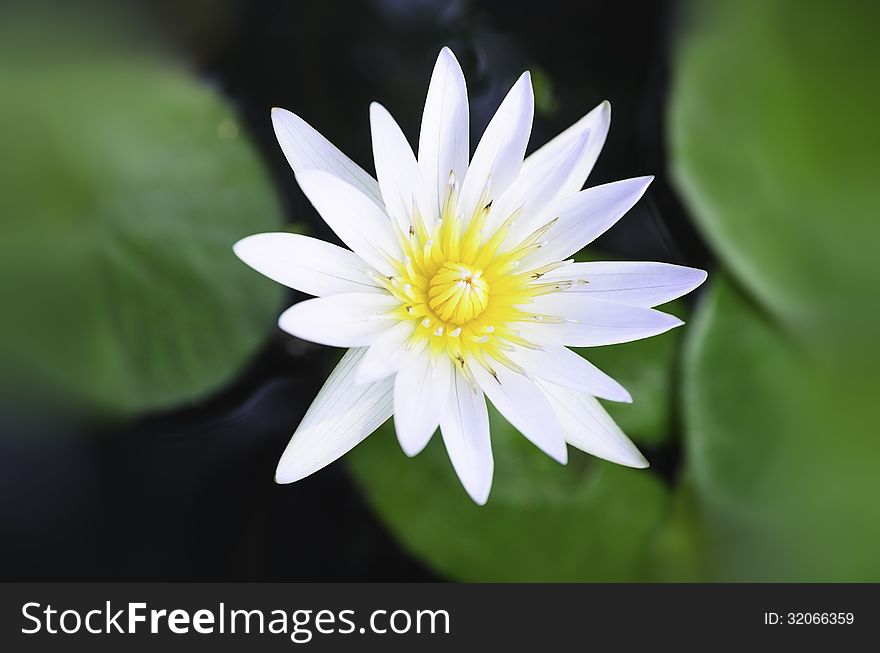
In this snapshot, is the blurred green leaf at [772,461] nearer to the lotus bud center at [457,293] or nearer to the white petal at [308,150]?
the lotus bud center at [457,293]

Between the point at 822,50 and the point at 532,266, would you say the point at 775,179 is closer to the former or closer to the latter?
the point at 822,50

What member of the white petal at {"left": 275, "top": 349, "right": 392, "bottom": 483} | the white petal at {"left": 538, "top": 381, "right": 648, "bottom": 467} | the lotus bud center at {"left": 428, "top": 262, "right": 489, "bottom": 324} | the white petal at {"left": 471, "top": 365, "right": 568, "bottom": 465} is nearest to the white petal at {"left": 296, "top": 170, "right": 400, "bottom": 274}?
the lotus bud center at {"left": 428, "top": 262, "right": 489, "bottom": 324}

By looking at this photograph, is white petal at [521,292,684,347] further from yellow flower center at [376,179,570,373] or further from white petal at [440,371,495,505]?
white petal at [440,371,495,505]

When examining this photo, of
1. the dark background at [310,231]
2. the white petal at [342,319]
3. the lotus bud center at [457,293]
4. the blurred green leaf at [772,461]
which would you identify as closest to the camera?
the white petal at [342,319]

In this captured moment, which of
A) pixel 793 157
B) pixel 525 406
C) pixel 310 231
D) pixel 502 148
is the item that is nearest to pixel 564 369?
pixel 525 406

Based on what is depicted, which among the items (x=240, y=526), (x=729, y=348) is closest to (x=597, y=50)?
(x=729, y=348)

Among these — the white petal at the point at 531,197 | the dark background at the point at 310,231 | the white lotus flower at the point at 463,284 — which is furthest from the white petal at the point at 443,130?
the dark background at the point at 310,231
